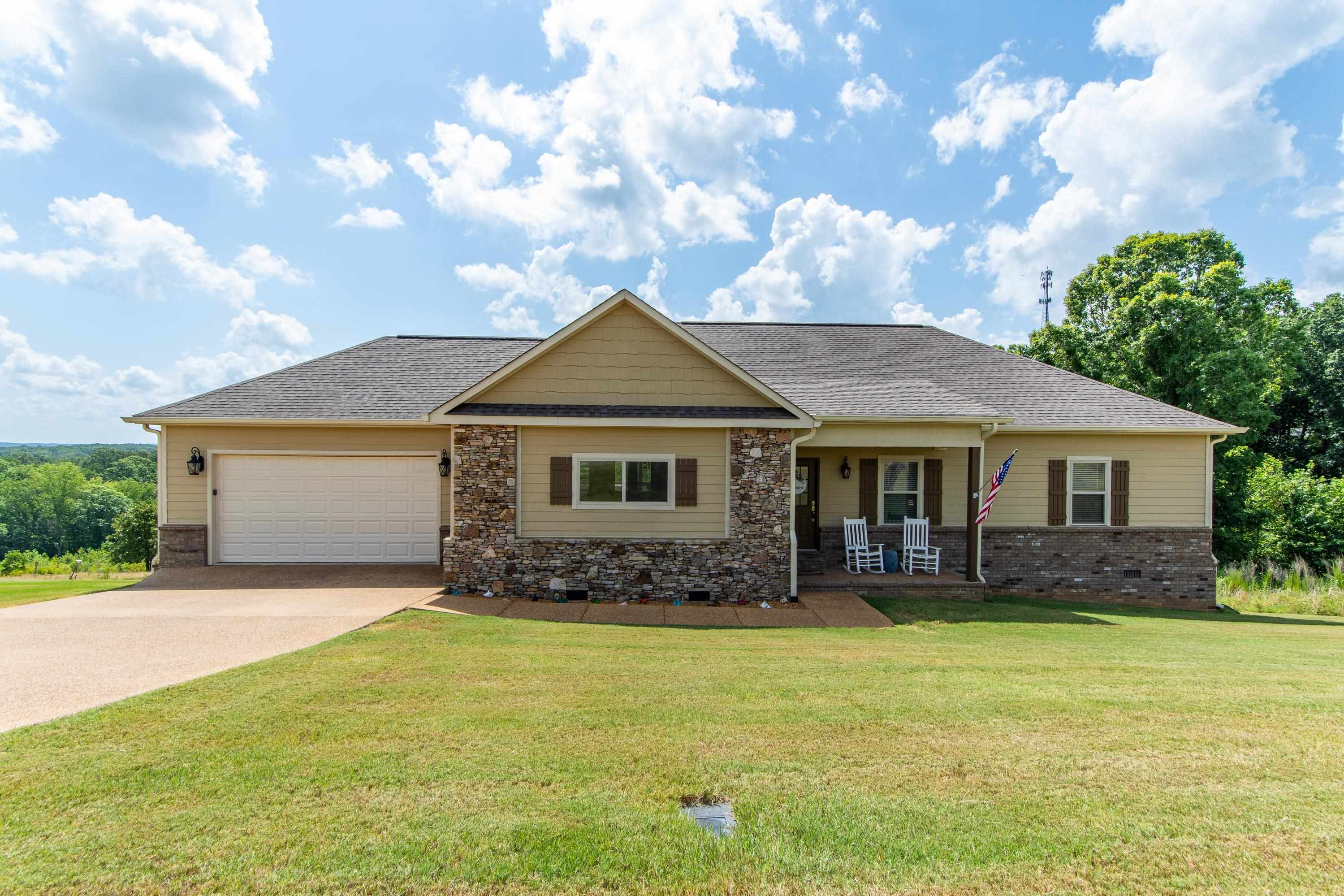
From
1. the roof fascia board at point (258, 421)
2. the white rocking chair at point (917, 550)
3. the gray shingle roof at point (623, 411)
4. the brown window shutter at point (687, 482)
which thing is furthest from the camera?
the white rocking chair at point (917, 550)

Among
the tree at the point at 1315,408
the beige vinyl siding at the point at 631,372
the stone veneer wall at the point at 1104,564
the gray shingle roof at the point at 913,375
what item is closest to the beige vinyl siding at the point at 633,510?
the beige vinyl siding at the point at 631,372

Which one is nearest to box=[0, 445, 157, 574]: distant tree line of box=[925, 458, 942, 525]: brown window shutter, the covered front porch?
the covered front porch

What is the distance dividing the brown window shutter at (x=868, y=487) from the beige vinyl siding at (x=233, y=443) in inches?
323

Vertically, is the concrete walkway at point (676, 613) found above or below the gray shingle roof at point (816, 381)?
below

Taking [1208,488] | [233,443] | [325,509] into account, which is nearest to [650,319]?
[325,509]

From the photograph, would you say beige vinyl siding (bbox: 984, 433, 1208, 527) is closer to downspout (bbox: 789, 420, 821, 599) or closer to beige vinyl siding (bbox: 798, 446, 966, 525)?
beige vinyl siding (bbox: 798, 446, 966, 525)

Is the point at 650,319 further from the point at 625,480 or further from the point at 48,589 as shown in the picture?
the point at 48,589

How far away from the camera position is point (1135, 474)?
11992 mm

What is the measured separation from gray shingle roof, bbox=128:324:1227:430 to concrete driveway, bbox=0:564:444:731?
3.01 meters

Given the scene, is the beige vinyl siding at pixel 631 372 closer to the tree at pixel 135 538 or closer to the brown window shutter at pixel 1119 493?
the brown window shutter at pixel 1119 493

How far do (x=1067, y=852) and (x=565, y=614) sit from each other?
6.69 m

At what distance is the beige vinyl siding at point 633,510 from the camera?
9641 mm

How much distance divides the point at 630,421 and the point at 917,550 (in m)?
6.31

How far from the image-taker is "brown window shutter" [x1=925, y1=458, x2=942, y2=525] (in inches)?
468
